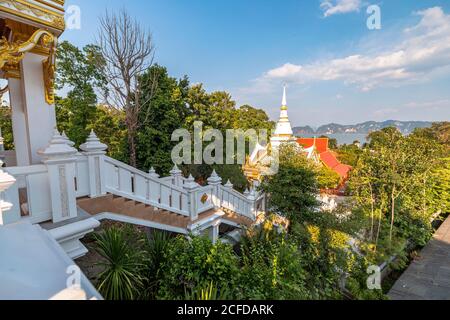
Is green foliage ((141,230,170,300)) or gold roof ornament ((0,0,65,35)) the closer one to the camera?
gold roof ornament ((0,0,65,35))

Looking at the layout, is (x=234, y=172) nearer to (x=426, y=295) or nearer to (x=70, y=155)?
(x=426, y=295)

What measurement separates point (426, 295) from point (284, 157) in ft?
17.4

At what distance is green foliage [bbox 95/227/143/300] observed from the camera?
2949 millimetres

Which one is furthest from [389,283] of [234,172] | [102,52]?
[102,52]

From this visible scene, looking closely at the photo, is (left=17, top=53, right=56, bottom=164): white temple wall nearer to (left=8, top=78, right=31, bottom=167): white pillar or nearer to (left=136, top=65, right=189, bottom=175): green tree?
(left=8, top=78, right=31, bottom=167): white pillar

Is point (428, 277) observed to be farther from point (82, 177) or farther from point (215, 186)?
point (82, 177)

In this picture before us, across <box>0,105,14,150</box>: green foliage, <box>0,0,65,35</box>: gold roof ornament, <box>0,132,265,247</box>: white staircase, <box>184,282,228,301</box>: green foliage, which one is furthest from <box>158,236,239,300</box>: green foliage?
<box>0,105,14,150</box>: green foliage

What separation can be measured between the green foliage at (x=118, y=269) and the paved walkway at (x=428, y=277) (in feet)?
22.2

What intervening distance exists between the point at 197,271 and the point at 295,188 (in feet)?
13.5

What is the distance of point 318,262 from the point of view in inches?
222

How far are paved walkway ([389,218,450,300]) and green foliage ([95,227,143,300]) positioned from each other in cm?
678

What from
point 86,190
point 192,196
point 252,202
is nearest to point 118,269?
point 86,190

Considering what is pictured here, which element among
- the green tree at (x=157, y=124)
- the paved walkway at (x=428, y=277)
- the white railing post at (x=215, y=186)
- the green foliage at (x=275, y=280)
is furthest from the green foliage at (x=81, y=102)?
the paved walkway at (x=428, y=277)
